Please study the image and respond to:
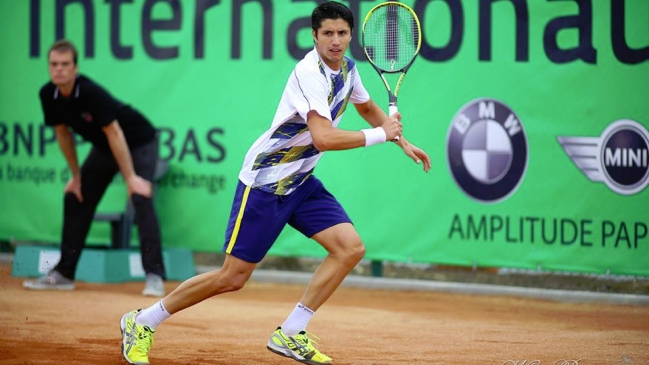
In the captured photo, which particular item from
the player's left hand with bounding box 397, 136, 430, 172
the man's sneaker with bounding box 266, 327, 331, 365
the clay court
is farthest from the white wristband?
the clay court

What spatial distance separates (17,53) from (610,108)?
5.68 meters

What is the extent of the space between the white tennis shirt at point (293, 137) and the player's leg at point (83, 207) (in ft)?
11.4

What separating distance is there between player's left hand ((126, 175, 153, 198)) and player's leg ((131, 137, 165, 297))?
1.9 inches

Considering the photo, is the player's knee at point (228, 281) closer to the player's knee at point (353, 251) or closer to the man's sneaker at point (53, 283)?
the player's knee at point (353, 251)

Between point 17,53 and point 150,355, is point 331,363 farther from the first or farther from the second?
point 17,53

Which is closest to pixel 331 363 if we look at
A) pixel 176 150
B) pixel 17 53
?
A: pixel 176 150

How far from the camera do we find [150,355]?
6055 millimetres

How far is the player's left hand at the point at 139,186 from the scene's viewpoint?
28.1ft

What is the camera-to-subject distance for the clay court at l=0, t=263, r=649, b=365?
6.04 meters

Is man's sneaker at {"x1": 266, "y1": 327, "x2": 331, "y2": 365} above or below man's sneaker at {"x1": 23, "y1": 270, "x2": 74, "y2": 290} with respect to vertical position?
above

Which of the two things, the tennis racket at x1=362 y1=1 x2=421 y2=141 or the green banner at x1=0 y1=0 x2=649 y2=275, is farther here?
the green banner at x1=0 y1=0 x2=649 y2=275

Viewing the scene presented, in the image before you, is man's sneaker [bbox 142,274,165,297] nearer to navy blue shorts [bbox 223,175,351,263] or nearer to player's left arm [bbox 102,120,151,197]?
player's left arm [bbox 102,120,151,197]

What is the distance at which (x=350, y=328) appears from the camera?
7.27 meters

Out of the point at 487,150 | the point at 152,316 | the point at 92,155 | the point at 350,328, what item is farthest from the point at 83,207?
the point at 152,316
